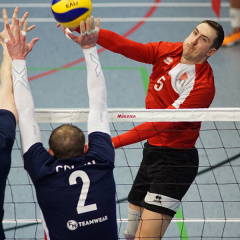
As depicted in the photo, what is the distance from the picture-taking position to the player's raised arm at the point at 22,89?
2.23 m

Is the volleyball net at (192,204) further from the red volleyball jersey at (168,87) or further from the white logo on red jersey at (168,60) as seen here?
the white logo on red jersey at (168,60)

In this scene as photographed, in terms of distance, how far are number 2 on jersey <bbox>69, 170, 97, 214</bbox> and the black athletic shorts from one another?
39.6 inches

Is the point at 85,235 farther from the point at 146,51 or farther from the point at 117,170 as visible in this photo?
the point at 117,170

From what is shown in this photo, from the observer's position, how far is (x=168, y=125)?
9.89ft

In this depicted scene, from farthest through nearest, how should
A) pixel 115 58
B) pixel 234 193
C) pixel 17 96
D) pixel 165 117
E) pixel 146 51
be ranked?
pixel 115 58
pixel 234 193
pixel 146 51
pixel 165 117
pixel 17 96

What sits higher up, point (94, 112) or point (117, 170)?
point (94, 112)

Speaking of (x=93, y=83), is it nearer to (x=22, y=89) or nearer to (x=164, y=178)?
(x=22, y=89)

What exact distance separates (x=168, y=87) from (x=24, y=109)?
4.19 feet

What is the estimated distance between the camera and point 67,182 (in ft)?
6.91

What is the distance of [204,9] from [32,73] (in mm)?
3844

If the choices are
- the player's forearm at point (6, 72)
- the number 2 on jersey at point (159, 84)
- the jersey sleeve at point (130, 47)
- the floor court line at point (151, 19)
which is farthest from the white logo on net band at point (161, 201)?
the floor court line at point (151, 19)

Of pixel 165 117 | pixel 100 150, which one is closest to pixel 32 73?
pixel 165 117

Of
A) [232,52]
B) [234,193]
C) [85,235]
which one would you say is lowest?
[234,193]

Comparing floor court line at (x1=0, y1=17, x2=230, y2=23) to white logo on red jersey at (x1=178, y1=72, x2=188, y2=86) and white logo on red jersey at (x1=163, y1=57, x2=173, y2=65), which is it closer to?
white logo on red jersey at (x1=163, y1=57, x2=173, y2=65)
